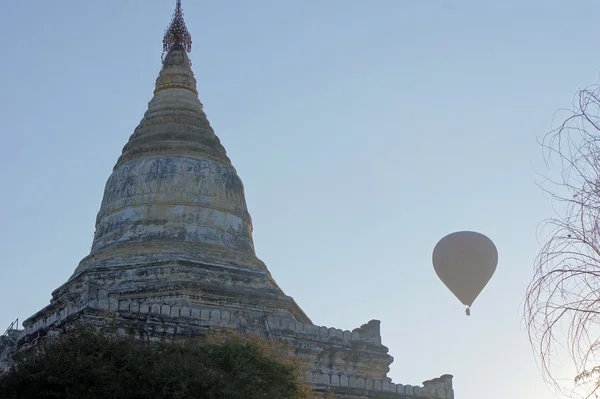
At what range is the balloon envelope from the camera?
23766mm

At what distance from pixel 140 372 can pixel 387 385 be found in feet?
31.3

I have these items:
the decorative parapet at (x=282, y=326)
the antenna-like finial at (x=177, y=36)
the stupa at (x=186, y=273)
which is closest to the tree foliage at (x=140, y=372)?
the decorative parapet at (x=282, y=326)

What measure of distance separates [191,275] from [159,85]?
9.74m

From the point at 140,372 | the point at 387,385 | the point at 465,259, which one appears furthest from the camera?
the point at 387,385

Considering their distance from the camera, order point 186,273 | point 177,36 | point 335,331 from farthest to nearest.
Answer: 1. point 177,36
2. point 186,273
3. point 335,331

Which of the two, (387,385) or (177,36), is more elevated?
(177,36)

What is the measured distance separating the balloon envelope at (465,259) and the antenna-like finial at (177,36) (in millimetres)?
17598

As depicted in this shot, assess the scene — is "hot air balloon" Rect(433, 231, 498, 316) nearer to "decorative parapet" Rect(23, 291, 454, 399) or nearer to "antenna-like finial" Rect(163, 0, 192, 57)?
"decorative parapet" Rect(23, 291, 454, 399)

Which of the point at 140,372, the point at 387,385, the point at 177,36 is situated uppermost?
the point at 177,36

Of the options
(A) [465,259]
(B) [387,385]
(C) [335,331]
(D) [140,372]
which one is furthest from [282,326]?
(D) [140,372]

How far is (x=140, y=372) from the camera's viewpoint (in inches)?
765

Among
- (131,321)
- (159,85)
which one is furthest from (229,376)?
(159,85)

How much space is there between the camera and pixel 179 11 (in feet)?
129

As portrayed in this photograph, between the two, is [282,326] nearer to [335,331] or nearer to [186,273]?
[335,331]
